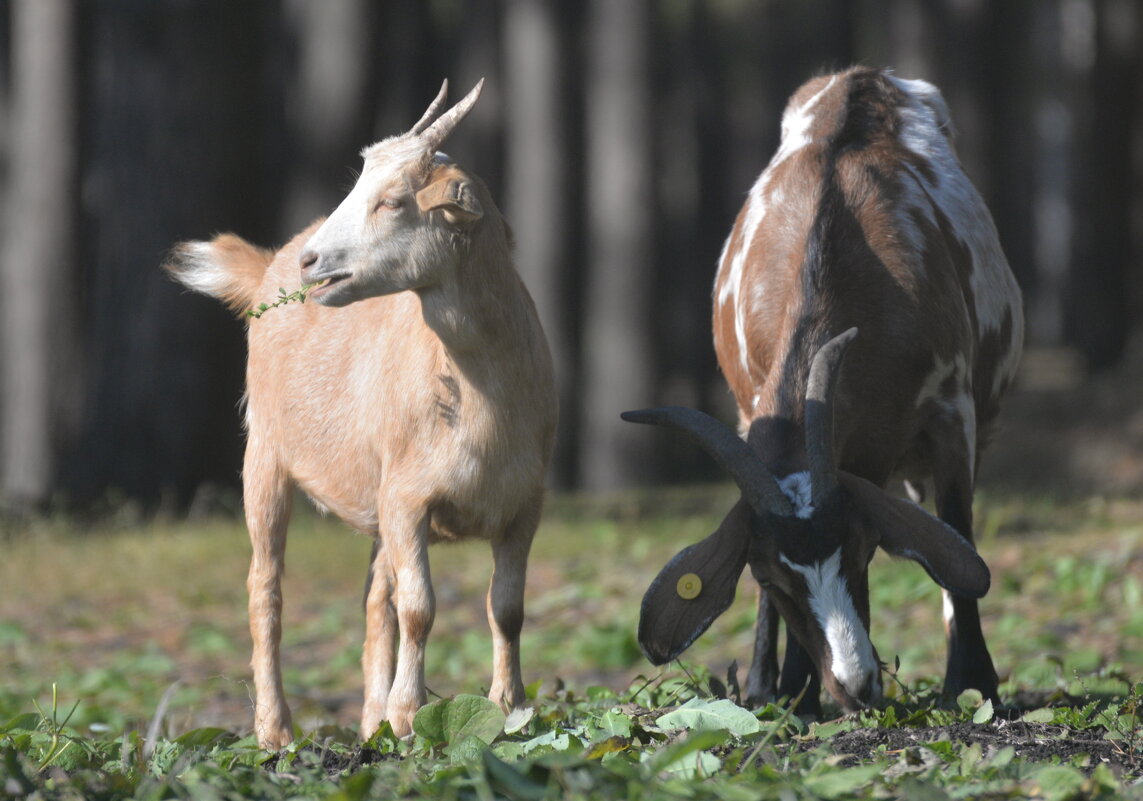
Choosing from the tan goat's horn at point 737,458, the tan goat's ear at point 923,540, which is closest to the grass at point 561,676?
the tan goat's ear at point 923,540

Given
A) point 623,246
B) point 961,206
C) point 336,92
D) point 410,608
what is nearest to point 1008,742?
point 410,608

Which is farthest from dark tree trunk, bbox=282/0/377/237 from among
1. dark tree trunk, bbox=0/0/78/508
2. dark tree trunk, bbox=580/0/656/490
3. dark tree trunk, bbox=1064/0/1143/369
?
dark tree trunk, bbox=1064/0/1143/369

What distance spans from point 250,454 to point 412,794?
222 cm

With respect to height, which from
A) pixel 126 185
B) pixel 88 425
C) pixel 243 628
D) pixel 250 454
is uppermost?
pixel 126 185

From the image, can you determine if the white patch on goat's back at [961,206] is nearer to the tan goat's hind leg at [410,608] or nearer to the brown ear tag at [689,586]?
the brown ear tag at [689,586]

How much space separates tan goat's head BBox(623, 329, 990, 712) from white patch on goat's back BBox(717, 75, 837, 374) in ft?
4.37

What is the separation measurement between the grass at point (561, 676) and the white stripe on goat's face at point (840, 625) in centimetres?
17

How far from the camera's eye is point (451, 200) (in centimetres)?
466

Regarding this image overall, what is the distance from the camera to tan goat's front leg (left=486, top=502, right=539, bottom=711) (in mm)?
5078

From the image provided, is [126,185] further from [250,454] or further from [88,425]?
[250,454]

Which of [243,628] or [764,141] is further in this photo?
[764,141]

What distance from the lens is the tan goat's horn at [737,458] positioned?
4.70 m

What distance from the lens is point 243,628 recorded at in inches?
357

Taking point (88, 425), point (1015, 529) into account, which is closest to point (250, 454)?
point (1015, 529)
